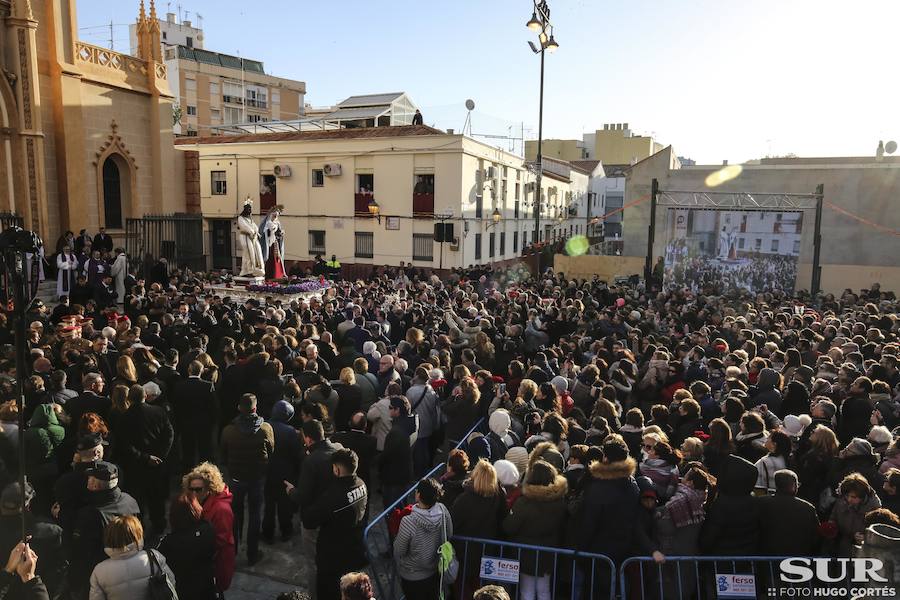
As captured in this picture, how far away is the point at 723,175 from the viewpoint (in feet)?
77.5

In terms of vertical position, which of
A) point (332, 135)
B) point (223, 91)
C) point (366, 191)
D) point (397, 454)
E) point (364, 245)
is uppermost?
point (223, 91)

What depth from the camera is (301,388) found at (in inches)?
270

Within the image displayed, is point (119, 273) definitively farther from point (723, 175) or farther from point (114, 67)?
point (723, 175)

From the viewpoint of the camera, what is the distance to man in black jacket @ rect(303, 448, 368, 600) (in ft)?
14.2

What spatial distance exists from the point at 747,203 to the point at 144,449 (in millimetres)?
22308

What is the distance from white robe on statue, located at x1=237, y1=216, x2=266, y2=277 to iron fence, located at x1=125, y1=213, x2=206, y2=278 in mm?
3926

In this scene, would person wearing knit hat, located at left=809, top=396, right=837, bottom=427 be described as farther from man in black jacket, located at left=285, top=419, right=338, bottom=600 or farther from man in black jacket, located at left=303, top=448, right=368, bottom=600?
man in black jacket, located at left=285, top=419, right=338, bottom=600

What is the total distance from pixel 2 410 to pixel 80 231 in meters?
15.2

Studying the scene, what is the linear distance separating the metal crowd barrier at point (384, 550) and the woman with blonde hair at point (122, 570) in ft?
5.10

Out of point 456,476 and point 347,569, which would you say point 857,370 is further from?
point 347,569

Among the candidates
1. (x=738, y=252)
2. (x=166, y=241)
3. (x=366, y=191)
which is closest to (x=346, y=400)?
(x=166, y=241)

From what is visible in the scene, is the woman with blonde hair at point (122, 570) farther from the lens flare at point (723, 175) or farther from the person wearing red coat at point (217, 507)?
the lens flare at point (723, 175)

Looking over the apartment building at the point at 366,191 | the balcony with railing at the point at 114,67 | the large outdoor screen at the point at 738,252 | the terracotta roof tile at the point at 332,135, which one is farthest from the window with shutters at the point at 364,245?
the large outdoor screen at the point at 738,252

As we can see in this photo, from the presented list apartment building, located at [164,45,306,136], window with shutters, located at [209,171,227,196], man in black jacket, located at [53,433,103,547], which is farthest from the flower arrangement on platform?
apartment building, located at [164,45,306,136]
